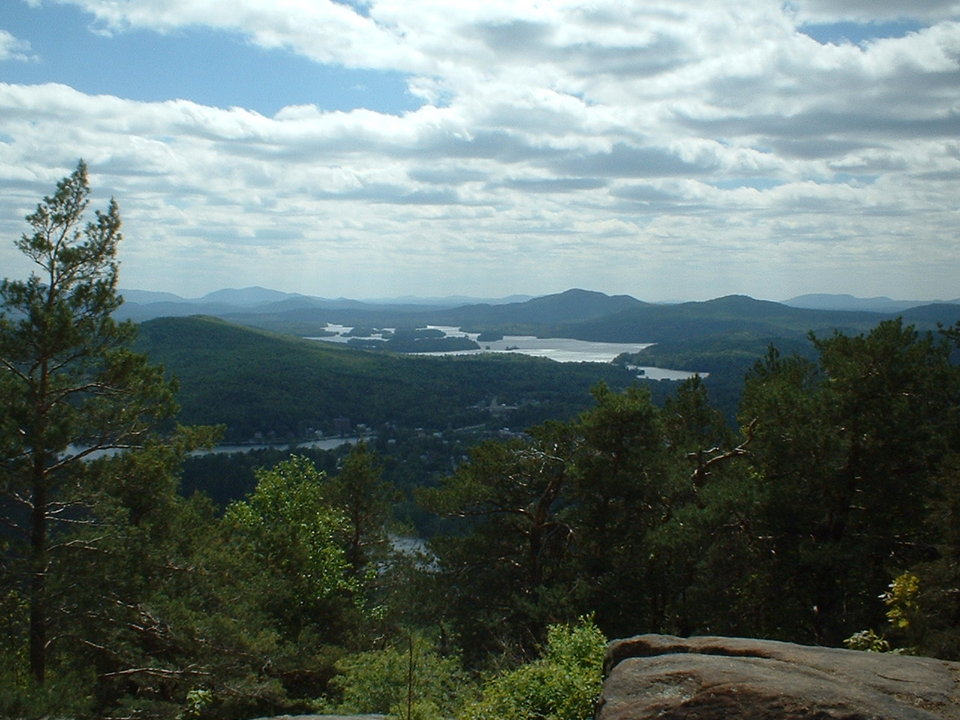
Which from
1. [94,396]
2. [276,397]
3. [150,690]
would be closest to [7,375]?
[94,396]

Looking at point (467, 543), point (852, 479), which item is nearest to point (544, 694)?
point (852, 479)

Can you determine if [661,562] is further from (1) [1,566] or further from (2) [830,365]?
(1) [1,566]

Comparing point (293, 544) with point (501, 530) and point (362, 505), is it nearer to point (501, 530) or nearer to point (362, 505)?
point (362, 505)

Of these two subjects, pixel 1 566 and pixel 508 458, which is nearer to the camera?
pixel 1 566

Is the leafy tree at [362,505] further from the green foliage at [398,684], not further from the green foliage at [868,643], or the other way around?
the green foliage at [868,643]

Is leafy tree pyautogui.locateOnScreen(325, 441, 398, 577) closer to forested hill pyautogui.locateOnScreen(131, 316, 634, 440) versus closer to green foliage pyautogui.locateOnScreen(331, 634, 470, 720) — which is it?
green foliage pyautogui.locateOnScreen(331, 634, 470, 720)

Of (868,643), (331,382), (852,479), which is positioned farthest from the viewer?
(331,382)

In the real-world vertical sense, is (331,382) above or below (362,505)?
below
